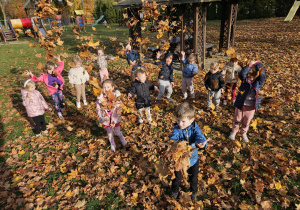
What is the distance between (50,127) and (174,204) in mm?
4504

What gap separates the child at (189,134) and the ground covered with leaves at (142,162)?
0.84ft

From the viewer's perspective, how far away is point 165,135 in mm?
5039

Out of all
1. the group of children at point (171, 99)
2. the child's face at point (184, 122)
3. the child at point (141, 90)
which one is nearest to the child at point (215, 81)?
the group of children at point (171, 99)

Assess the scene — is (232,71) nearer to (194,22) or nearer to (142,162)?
(142,162)

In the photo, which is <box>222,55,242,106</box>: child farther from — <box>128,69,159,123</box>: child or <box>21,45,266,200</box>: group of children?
<box>128,69,159,123</box>: child

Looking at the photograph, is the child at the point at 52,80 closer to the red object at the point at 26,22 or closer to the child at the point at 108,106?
the child at the point at 108,106

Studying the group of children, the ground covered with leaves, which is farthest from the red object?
the group of children

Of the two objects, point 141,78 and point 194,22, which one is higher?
point 194,22

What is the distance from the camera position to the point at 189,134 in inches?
115

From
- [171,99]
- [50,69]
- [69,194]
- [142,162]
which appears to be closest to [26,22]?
[50,69]

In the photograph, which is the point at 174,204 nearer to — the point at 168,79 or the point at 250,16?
the point at 168,79

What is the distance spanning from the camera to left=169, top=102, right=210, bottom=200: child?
2701mm

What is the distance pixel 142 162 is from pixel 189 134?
5.85 feet

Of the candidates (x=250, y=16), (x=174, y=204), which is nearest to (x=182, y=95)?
(x=174, y=204)
